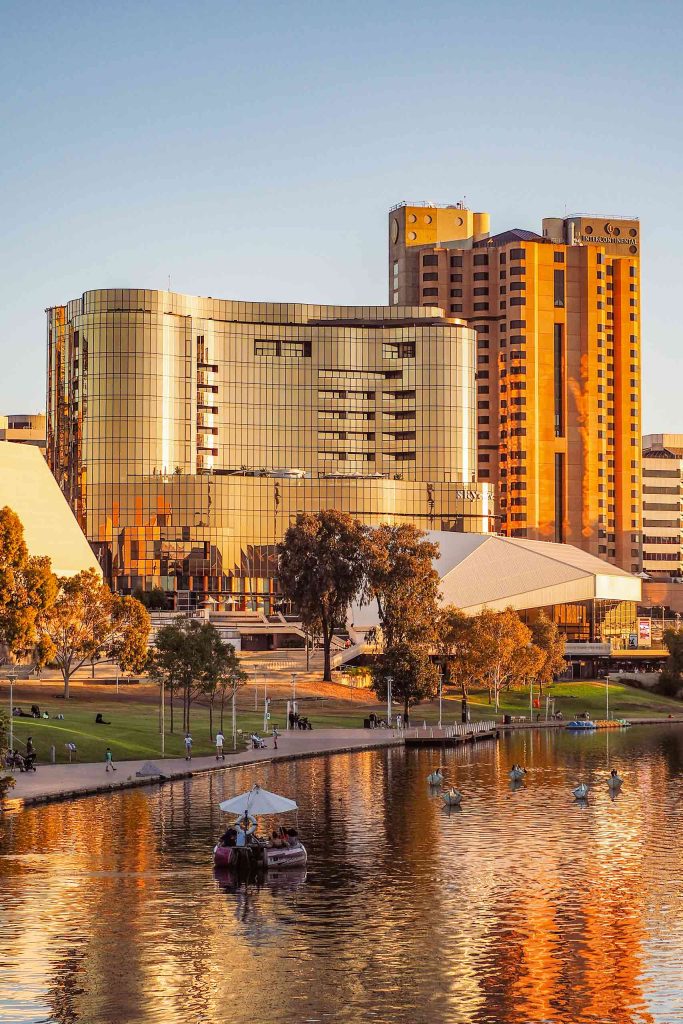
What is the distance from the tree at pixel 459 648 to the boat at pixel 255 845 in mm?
105067

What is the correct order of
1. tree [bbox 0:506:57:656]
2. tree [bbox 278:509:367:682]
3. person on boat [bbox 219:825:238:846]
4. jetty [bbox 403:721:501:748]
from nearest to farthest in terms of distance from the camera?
person on boat [bbox 219:825:238:846], tree [bbox 0:506:57:656], jetty [bbox 403:721:501:748], tree [bbox 278:509:367:682]

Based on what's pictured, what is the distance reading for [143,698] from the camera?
15538cm

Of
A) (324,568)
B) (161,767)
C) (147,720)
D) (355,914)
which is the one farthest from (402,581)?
(355,914)

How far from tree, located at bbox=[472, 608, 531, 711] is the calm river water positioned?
77151 millimetres

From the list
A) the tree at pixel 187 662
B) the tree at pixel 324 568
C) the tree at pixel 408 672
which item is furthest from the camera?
the tree at pixel 324 568

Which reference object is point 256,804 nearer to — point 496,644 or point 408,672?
point 408,672

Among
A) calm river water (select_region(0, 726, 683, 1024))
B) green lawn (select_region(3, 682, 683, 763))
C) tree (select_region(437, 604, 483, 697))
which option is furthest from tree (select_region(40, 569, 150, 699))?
calm river water (select_region(0, 726, 683, 1024))

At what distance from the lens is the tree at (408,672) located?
159500 mm

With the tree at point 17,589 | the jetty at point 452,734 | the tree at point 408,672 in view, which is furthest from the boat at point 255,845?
the tree at point 408,672

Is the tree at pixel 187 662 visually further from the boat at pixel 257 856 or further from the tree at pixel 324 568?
the tree at pixel 324 568

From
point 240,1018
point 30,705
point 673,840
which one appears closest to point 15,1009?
point 240,1018

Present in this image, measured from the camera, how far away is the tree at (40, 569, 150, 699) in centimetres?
14688

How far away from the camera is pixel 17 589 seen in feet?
375

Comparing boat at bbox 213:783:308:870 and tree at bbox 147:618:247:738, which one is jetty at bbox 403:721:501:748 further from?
boat at bbox 213:783:308:870
